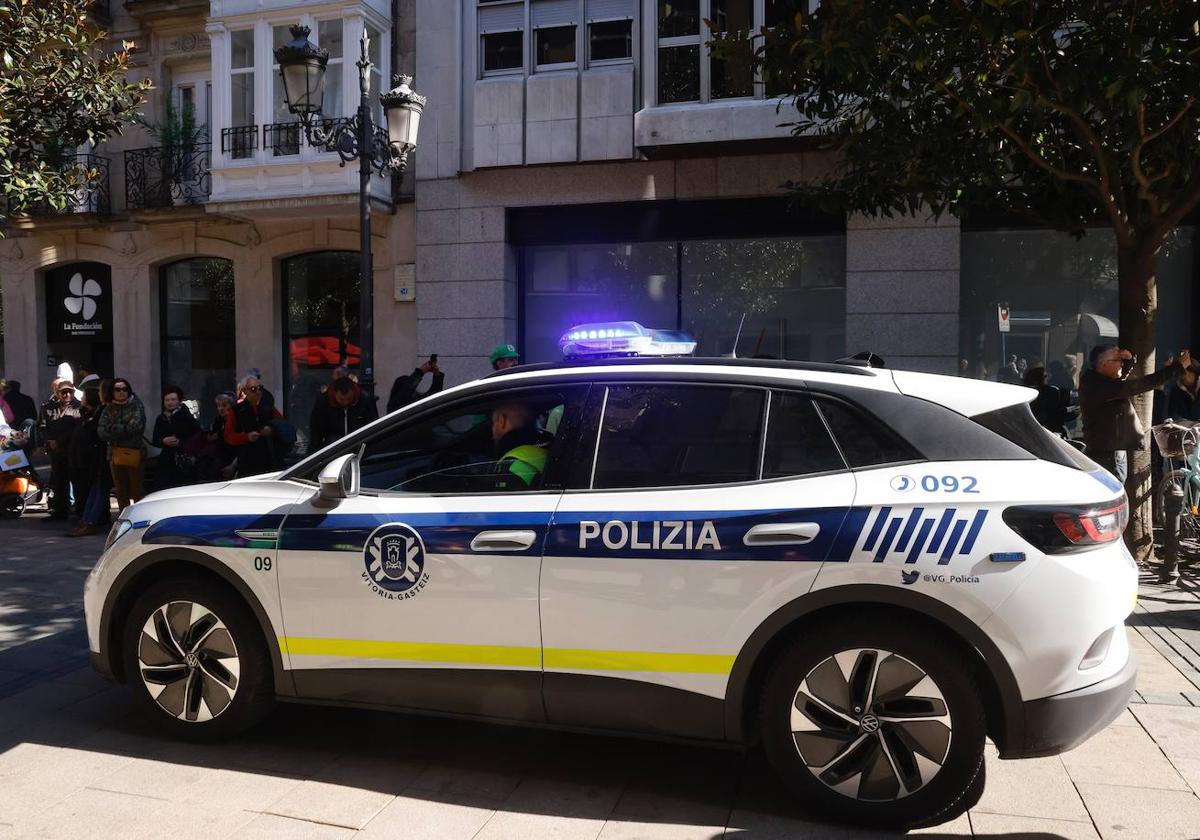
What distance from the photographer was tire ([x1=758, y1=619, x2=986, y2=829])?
3.50 metres

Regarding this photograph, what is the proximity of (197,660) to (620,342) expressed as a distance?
241 centimetres

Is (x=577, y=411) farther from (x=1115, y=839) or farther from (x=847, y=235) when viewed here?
(x=847, y=235)

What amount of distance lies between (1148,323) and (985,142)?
1971mm

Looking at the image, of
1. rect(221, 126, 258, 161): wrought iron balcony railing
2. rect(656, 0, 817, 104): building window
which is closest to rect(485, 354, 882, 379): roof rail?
rect(656, 0, 817, 104): building window

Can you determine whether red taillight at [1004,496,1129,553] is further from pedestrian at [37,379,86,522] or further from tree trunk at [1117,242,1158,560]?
pedestrian at [37,379,86,522]

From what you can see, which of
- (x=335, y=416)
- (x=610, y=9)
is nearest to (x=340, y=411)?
(x=335, y=416)

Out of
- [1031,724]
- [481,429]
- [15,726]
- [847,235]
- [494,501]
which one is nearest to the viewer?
[1031,724]

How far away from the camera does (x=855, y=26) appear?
720 centimetres

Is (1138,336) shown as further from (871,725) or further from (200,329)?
(200,329)

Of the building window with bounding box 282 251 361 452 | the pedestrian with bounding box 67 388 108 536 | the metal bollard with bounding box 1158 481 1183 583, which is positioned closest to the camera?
the metal bollard with bounding box 1158 481 1183 583

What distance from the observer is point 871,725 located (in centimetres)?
356

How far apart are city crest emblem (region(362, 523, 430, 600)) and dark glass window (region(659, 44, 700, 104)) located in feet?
36.0

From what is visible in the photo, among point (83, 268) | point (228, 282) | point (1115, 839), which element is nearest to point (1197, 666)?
point (1115, 839)

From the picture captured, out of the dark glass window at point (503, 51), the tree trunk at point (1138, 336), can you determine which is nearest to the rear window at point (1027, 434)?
the tree trunk at point (1138, 336)
